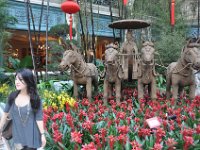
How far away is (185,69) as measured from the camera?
5.76m

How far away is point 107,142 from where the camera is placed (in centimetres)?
356

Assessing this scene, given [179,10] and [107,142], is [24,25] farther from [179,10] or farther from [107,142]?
[107,142]

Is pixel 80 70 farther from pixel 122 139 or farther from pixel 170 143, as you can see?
pixel 170 143

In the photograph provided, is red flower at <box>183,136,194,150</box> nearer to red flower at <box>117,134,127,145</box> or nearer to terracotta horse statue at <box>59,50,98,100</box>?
red flower at <box>117,134,127,145</box>

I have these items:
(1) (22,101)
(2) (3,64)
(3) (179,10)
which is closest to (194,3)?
(3) (179,10)

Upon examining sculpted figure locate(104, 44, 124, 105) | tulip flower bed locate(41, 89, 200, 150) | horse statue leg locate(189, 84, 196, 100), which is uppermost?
sculpted figure locate(104, 44, 124, 105)

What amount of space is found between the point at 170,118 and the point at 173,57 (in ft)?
26.3

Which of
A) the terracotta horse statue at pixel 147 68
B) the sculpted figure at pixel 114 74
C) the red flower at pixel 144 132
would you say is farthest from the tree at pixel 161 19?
the red flower at pixel 144 132

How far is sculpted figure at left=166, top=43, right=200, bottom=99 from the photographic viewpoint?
546 cm

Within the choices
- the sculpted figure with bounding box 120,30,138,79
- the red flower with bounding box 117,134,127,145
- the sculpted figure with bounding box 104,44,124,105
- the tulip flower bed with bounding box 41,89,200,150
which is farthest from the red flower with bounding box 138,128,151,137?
the sculpted figure with bounding box 120,30,138,79

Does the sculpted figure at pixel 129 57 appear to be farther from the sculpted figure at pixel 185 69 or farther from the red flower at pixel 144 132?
the red flower at pixel 144 132

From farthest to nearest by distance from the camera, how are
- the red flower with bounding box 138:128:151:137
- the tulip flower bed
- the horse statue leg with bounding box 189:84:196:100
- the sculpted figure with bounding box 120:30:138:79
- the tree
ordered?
the tree → the sculpted figure with bounding box 120:30:138:79 → the horse statue leg with bounding box 189:84:196:100 → the red flower with bounding box 138:128:151:137 → the tulip flower bed

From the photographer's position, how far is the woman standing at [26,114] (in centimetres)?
311

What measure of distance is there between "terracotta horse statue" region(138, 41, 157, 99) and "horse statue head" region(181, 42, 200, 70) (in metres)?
0.56
